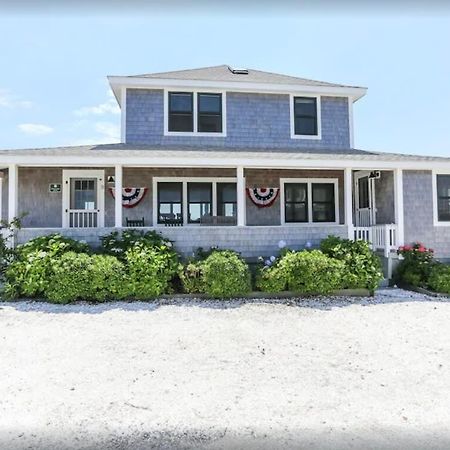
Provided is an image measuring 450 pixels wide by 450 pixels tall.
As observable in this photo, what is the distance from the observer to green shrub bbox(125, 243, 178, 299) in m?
7.73

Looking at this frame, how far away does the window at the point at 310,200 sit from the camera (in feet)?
41.2

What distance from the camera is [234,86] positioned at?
1245 centimetres

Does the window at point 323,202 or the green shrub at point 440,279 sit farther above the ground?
the window at point 323,202

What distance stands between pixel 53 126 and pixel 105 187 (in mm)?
7885

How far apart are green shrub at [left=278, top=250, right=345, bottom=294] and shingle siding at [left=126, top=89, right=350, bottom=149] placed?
5679 millimetres

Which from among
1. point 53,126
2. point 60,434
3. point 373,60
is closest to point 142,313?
point 60,434

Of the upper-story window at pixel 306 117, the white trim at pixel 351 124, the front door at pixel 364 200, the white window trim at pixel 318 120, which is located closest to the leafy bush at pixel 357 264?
the front door at pixel 364 200

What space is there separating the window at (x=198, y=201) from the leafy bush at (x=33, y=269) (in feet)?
14.9

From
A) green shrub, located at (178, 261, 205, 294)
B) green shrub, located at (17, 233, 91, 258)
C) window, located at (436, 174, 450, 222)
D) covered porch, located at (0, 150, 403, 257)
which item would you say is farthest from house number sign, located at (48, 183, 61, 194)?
window, located at (436, 174, 450, 222)

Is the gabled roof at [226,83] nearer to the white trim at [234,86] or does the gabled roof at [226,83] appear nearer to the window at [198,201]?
the white trim at [234,86]

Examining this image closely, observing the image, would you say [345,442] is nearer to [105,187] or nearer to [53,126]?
[105,187]

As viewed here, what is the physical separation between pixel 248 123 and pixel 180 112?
2.37 metres

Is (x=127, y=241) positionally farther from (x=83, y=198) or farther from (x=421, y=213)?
(x=421, y=213)

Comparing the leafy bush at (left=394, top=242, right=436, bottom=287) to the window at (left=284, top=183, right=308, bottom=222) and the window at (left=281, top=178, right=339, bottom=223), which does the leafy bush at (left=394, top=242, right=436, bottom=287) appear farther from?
the window at (left=284, top=183, right=308, bottom=222)
